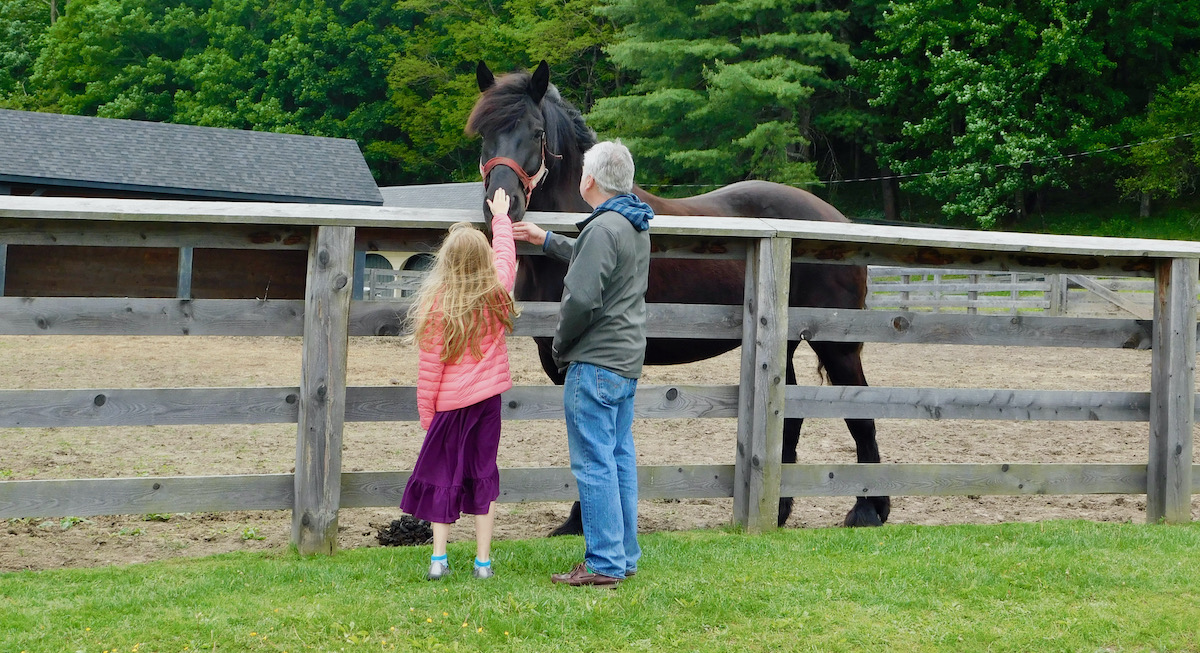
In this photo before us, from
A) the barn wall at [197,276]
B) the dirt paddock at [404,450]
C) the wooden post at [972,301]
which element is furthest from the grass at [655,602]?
the wooden post at [972,301]

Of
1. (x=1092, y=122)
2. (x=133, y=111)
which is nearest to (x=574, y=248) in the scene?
(x=1092, y=122)

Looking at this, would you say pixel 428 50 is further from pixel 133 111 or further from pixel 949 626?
pixel 949 626

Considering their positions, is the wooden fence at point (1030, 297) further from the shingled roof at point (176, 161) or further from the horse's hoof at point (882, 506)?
the horse's hoof at point (882, 506)

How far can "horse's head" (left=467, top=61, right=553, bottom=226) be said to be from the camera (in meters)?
4.61

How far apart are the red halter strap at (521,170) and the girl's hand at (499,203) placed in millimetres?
264

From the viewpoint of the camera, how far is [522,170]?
468 cm

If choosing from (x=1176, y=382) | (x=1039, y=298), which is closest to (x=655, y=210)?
(x=1176, y=382)

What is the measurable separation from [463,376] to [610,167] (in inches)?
38.1

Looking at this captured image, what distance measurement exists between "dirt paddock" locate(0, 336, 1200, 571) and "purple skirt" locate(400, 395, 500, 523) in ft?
2.34

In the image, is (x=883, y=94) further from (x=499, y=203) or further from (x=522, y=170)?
(x=499, y=203)

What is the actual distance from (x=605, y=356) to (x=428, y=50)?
4913 cm

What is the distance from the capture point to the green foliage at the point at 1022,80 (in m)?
30.9

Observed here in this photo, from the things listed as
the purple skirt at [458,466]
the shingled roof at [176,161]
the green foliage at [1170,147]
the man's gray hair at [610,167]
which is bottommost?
the purple skirt at [458,466]

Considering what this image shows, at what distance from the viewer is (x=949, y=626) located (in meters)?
3.43
